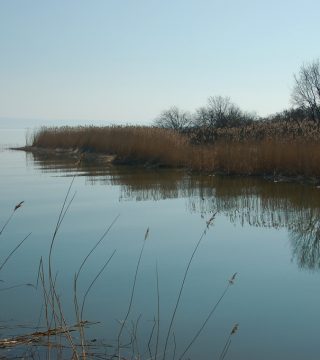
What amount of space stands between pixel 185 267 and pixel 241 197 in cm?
394

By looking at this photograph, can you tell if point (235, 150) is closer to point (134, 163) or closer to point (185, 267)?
point (134, 163)

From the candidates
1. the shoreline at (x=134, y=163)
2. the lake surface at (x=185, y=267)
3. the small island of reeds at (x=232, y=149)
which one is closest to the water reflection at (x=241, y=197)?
the lake surface at (x=185, y=267)

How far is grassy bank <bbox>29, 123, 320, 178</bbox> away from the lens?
33.2ft

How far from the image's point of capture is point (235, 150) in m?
11.5

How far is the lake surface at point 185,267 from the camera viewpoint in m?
2.95

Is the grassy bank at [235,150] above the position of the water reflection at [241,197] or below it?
above

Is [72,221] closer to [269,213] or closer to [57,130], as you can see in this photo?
[269,213]

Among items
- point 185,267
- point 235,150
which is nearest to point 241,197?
point 235,150

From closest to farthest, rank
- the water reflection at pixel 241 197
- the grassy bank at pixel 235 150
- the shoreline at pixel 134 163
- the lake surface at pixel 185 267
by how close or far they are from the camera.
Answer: the lake surface at pixel 185 267 → the water reflection at pixel 241 197 → the shoreline at pixel 134 163 → the grassy bank at pixel 235 150

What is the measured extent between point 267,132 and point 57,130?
14894mm

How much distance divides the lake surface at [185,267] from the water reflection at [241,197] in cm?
2

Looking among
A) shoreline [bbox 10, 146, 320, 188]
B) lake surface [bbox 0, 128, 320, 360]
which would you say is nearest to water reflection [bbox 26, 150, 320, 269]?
lake surface [bbox 0, 128, 320, 360]

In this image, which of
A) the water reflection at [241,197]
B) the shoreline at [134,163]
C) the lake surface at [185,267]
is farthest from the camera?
the shoreline at [134,163]

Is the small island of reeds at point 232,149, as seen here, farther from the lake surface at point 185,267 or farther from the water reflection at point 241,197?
the lake surface at point 185,267
